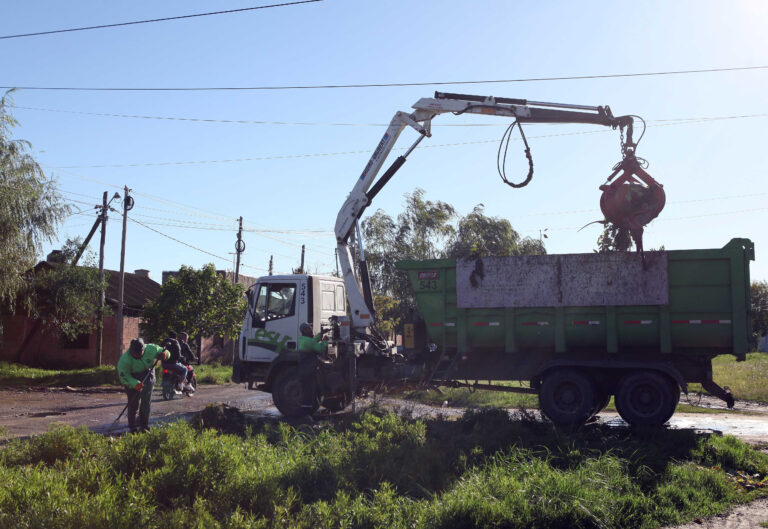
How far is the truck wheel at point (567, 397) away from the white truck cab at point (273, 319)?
4647 mm

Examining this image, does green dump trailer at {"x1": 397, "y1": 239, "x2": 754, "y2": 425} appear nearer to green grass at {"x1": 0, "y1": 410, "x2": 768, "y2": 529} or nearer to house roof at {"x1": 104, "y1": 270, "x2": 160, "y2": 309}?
green grass at {"x1": 0, "y1": 410, "x2": 768, "y2": 529}

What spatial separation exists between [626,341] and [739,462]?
9.40 feet

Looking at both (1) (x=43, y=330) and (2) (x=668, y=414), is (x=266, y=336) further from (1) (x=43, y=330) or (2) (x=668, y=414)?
(1) (x=43, y=330)

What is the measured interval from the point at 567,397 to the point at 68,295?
19357mm

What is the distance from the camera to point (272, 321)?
13211mm

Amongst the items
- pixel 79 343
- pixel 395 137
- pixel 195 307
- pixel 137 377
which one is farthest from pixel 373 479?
pixel 79 343

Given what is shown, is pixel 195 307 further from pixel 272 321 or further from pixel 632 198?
pixel 632 198

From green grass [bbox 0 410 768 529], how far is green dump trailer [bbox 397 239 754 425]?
5.80ft

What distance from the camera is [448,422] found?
9.97m

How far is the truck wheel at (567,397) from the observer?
417 inches

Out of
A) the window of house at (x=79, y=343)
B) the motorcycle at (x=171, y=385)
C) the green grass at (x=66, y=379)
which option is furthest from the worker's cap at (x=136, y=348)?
the window of house at (x=79, y=343)

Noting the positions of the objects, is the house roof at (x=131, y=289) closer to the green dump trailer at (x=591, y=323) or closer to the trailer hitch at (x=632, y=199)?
the green dump trailer at (x=591, y=323)

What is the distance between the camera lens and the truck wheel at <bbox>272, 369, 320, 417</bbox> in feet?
40.2

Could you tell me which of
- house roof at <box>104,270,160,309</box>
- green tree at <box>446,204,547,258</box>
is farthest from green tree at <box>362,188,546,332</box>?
house roof at <box>104,270,160,309</box>
